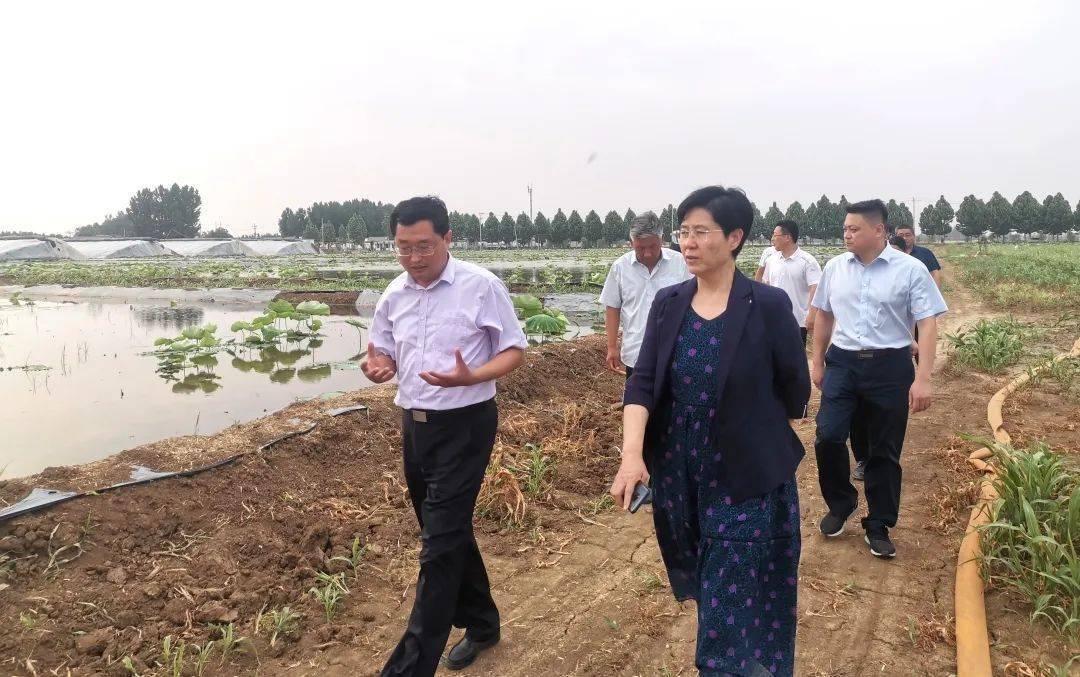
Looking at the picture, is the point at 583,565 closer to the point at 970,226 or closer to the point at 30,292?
the point at 30,292

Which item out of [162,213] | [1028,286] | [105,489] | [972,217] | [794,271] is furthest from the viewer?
[162,213]

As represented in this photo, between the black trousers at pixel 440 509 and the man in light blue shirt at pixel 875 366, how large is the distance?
1798mm

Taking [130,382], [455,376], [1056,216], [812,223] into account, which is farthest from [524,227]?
[455,376]

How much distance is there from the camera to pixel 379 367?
7.84ft

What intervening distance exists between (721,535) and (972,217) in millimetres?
64806

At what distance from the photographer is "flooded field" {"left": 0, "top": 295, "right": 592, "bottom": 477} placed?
18.2ft

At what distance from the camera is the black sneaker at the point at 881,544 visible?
10.2ft

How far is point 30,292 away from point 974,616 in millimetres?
23294

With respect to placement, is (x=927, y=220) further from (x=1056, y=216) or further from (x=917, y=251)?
(x=917, y=251)

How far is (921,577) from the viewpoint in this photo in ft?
9.64

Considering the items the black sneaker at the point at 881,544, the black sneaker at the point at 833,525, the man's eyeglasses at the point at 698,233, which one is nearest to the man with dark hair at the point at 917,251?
the black sneaker at the point at 833,525

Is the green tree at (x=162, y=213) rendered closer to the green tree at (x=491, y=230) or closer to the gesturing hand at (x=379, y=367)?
the green tree at (x=491, y=230)

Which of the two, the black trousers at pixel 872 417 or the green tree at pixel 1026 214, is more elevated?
the green tree at pixel 1026 214

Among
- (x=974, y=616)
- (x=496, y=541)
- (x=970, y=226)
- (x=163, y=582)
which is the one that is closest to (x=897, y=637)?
(x=974, y=616)
